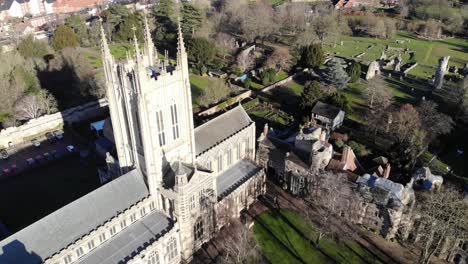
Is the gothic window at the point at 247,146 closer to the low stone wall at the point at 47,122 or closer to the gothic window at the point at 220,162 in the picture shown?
the gothic window at the point at 220,162

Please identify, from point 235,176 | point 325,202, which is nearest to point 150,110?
point 235,176

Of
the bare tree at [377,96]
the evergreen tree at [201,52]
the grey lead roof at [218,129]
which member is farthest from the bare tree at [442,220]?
the evergreen tree at [201,52]

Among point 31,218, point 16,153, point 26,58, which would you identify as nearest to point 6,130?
point 16,153

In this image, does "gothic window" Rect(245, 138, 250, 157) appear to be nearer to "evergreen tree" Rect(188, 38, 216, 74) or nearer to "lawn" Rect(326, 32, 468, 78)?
"evergreen tree" Rect(188, 38, 216, 74)

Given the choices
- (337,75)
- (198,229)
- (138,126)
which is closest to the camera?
(138,126)

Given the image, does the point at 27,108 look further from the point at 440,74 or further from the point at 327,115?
the point at 440,74
